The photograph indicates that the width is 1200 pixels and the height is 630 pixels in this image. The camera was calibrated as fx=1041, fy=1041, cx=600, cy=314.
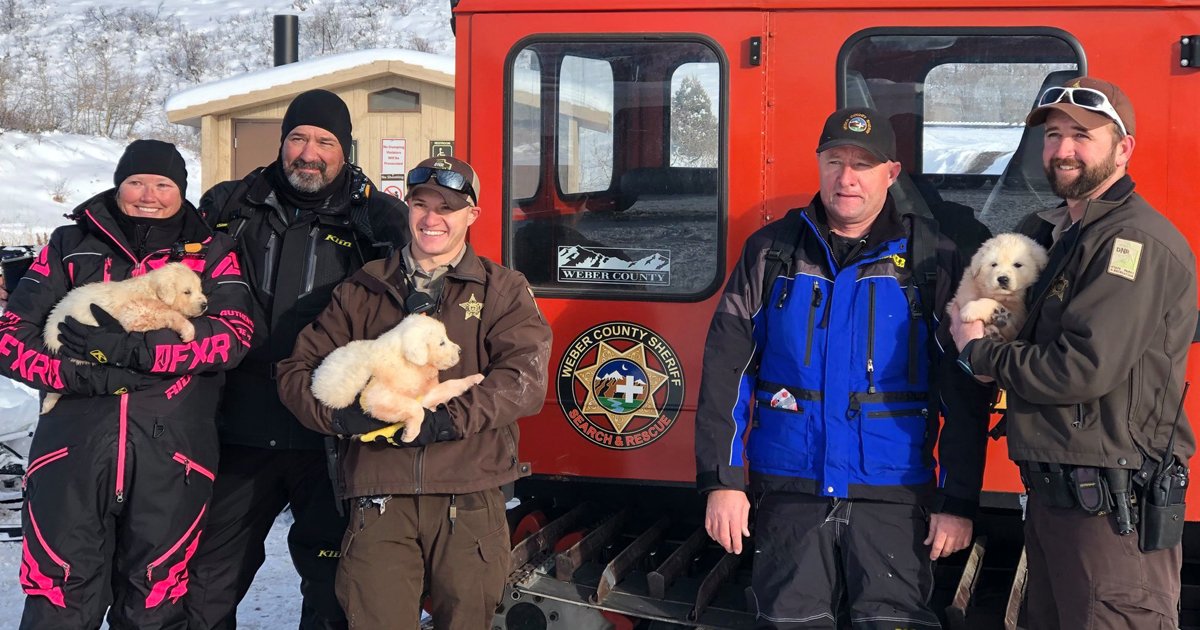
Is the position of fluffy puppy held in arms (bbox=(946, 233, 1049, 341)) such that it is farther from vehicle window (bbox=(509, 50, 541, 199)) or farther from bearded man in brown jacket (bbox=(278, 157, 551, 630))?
vehicle window (bbox=(509, 50, 541, 199))

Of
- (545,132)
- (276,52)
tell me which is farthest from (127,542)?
(276,52)

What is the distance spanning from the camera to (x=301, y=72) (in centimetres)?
Result: 1164

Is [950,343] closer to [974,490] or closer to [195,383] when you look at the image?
[974,490]

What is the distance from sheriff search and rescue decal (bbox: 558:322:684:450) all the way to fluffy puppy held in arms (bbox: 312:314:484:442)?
60 centimetres

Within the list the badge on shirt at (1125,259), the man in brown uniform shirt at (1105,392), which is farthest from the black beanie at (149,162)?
the badge on shirt at (1125,259)

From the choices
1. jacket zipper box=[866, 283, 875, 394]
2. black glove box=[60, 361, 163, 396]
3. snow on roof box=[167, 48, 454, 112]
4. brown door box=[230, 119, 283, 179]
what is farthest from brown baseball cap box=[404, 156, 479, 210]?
brown door box=[230, 119, 283, 179]

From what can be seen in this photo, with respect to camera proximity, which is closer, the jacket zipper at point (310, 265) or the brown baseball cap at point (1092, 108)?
the brown baseball cap at point (1092, 108)

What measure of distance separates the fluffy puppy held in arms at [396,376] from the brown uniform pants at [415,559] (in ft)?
0.91

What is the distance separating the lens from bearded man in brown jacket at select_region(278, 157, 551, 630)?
3102mm

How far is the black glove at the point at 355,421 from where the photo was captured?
302cm

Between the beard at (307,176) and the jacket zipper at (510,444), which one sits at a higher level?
the beard at (307,176)

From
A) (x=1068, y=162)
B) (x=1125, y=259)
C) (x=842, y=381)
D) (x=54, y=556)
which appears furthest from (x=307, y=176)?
(x=1125, y=259)

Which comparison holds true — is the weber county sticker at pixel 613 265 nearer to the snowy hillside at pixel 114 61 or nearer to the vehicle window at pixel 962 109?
the vehicle window at pixel 962 109

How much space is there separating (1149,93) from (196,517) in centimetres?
341
